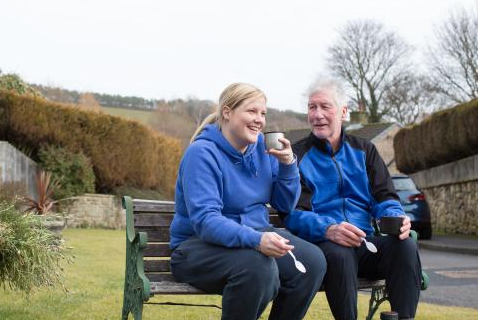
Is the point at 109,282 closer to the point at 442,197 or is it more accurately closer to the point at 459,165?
the point at 459,165

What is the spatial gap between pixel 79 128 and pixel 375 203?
16.8m

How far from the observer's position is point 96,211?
67.7 feet

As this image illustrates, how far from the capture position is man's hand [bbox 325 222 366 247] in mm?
3877

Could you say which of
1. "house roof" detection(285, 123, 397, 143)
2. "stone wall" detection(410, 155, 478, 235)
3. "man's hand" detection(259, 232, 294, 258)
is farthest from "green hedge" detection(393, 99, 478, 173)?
"house roof" detection(285, 123, 397, 143)

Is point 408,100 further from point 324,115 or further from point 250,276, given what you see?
point 250,276

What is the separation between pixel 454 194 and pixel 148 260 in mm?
16305

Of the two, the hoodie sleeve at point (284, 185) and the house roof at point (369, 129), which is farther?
the house roof at point (369, 129)

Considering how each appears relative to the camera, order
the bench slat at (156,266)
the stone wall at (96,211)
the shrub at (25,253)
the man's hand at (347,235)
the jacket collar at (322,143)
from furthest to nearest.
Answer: the stone wall at (96,211) → the shrub at (25,253) → the jacket collar at (322,143) → the bench slat at (156,266) → the man's hand at (347,235)

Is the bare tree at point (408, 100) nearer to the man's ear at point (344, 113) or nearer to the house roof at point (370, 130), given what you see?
the house roof at point (370, 130)

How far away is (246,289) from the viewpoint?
3303 millimetres

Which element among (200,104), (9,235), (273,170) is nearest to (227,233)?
(273,170)

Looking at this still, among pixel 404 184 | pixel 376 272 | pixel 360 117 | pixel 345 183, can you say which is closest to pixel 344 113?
pixel 345 183

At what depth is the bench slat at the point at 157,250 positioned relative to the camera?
4.29m

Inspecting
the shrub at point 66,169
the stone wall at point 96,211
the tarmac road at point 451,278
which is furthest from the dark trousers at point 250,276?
the stone wall at point 96,211
